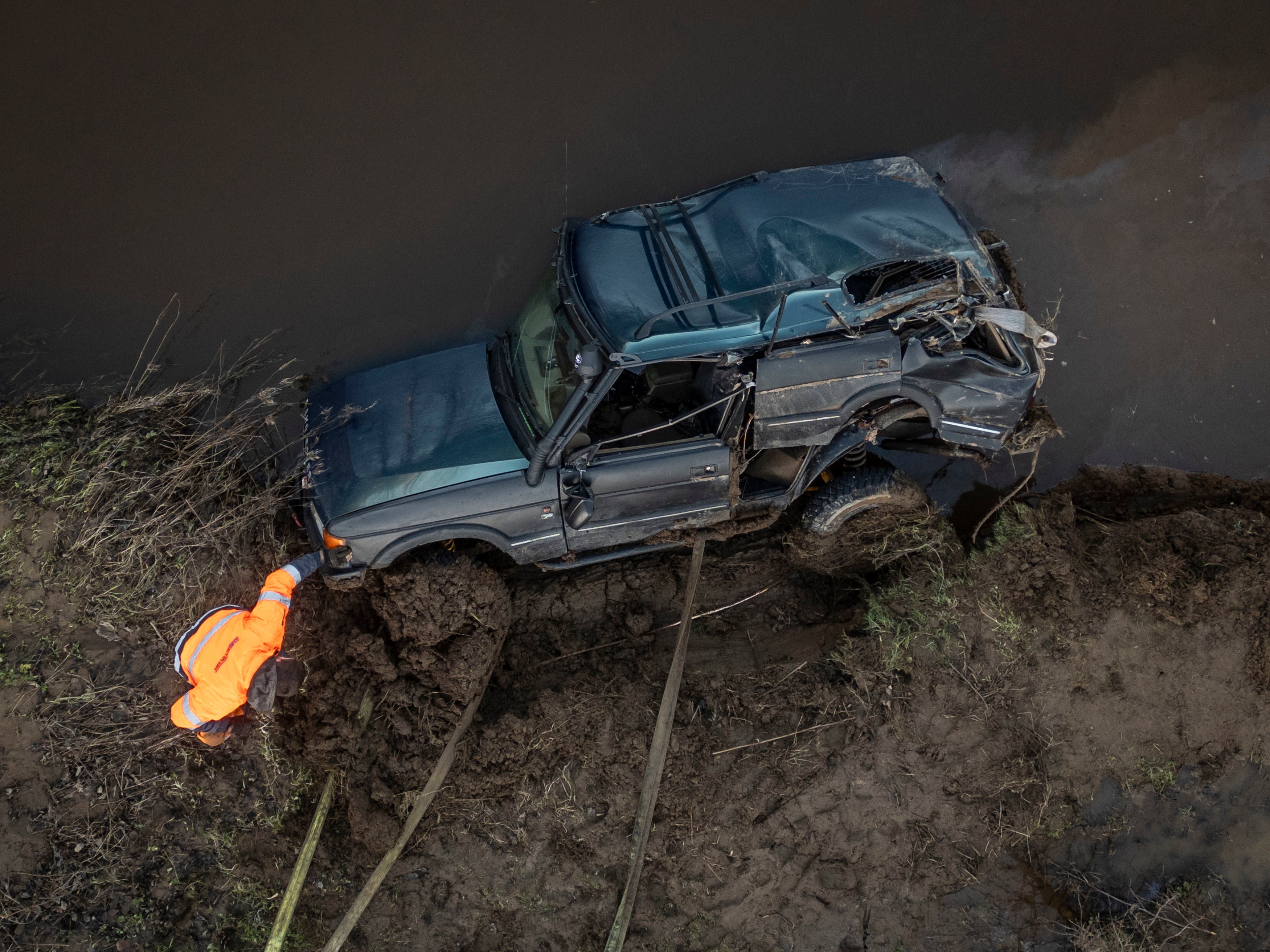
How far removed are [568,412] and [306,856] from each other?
10.5 feet

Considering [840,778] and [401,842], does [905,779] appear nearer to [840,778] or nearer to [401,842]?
[840,778]

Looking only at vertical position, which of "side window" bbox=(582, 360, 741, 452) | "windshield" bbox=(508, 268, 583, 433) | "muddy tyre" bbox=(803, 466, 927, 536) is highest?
"windshield" bbox=(508, 268, 583, 433)

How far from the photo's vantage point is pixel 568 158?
612 centimetres

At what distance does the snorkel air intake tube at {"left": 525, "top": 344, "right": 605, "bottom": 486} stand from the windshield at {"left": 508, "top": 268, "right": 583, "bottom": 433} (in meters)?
0.09

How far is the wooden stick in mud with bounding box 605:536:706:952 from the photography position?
5.02 m

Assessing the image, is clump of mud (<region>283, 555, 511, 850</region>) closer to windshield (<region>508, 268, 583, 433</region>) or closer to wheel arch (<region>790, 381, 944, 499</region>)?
windshield (<region>508, 268, 583, 433</region>)

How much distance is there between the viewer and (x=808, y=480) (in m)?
4.93

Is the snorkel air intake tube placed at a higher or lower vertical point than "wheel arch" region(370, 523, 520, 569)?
higher

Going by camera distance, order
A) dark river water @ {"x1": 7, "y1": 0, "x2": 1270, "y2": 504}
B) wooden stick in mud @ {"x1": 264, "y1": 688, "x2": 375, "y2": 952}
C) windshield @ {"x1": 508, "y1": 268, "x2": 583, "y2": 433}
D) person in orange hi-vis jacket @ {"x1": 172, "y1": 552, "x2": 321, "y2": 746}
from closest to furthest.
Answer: person in orange hi-vis jacket @ {"x1": 172, "y1": 552, "x2": 321, "y2": 746}
windshield @ {"x1": 508, "y1": 268, "x2": 583, "y2": 433}
wooden stick in mud @ {"x1": 264, "y1": 688, "x2": 375, "y2": 952}
dark river water @ {"x1": 7, "y1": 0, "x2": 1270, "y2": 504}

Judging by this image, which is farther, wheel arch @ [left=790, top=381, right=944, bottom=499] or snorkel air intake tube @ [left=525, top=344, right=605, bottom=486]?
wheel arch @ [left=790, top=381, right=944, bottom=499]

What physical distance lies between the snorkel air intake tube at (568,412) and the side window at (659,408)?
7.9 inches

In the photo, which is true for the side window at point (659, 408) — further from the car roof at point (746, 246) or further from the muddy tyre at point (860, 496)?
the muddy tyre at point (860, 496)

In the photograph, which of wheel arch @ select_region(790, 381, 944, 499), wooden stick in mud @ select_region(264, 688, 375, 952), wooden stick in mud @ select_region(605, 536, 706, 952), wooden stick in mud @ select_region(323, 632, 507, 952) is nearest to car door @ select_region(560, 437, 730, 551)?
wooden stick in mud @ select_region(605, 536, 706, 952)

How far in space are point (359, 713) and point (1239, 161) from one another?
7.45 metres
